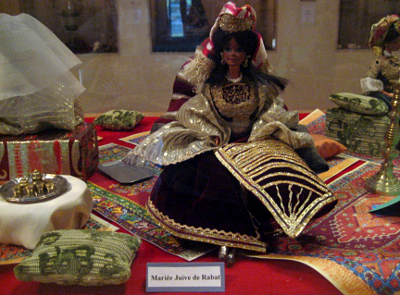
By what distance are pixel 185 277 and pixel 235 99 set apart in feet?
2.56

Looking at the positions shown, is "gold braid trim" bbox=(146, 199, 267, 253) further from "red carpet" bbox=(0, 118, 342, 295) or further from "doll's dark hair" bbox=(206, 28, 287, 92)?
"doll's dark hair" bbox=(206, 28, 287, 92)

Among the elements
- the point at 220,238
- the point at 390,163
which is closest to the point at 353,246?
the point at 220,238

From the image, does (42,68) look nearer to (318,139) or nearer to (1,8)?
(1,8)

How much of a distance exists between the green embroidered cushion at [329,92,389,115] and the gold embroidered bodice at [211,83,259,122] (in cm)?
100

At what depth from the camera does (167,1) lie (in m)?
2.33

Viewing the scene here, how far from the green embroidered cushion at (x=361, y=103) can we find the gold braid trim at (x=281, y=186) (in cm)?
112

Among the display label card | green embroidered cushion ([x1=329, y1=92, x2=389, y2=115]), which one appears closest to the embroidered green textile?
green embroidered cushion ([x1=329, y1=92, x2=389, y2=115])

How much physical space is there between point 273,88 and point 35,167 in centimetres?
117

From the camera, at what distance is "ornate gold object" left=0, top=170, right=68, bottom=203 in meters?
1.33

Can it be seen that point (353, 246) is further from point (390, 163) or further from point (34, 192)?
point (34, 192)

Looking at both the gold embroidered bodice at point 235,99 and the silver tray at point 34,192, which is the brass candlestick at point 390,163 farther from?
the silver tray at point 34,192

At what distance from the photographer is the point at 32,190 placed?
137 cm

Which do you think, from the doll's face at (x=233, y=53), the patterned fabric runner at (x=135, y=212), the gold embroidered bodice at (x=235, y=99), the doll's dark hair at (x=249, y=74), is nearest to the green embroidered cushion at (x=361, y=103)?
the doll's dark hair at (x=249, y=74)

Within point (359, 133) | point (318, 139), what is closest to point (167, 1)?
point (318, 139)
